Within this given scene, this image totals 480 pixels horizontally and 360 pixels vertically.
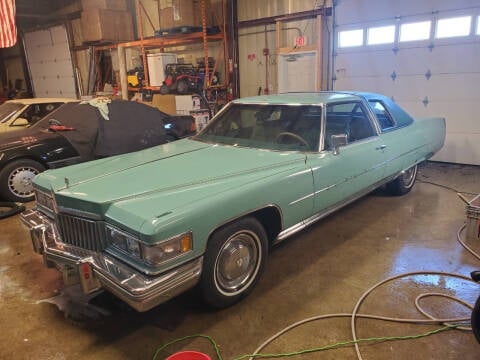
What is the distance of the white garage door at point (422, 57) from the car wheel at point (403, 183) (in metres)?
2.33

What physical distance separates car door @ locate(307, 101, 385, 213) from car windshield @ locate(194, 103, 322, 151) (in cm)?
15

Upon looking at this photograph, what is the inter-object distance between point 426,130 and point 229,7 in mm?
6243

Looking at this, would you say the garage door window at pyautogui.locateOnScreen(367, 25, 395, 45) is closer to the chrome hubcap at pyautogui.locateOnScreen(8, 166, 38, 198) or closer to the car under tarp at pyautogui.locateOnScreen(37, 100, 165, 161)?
the car under tarp at pyautogui.locateOnScreen(37, 100, 165, 161)

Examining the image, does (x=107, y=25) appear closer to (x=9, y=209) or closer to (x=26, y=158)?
(x=26, y=158)

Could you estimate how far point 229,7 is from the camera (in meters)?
9.02

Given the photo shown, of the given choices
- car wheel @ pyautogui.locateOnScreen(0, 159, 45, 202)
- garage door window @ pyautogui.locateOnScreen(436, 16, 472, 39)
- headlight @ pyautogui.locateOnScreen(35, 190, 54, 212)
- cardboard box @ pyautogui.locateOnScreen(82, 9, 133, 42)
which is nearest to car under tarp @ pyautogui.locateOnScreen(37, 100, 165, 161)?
car wheel @ pyautogui.locateOnScreen(0, 159, 45, 202)

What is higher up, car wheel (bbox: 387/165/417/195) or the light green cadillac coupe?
the light green cadillac coupe

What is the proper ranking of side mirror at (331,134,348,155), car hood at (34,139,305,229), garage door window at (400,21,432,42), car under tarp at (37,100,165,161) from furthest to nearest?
1. garage door window at (400,21,432,42)
2. car under tarp at (37,100,165,161)
3. side mirror at (331,134,348,155)
4. car hood at (34,139,305,229)

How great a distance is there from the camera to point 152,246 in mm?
2021

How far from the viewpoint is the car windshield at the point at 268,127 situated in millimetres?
3303

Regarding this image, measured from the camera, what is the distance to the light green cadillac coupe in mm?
2123

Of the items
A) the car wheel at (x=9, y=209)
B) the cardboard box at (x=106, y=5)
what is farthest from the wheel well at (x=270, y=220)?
the cardboard box at (x=106, y=5)

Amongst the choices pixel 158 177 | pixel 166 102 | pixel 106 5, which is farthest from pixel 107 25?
pixel 158 177

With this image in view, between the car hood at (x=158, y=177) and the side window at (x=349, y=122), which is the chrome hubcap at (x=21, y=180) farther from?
the side window at (x=349, y=122)
